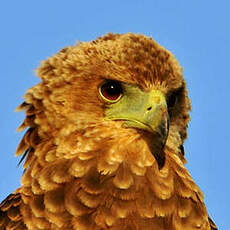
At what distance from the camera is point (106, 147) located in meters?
4.49

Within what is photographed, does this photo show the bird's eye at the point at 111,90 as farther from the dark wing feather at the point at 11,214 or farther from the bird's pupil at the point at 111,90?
the dark wing feather at the point at 11,214

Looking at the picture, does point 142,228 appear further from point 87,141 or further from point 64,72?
point 64,72

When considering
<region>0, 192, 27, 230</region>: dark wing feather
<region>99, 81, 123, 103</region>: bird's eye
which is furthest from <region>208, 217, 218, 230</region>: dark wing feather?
<region>0, 192, 27, 230</region>: dark wing feather

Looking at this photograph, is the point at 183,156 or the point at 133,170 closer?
the point at 133,170

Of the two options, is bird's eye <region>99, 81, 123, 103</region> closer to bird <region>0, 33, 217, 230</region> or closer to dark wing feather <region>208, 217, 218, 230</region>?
bird <region>0, 33, 217, 230</region>

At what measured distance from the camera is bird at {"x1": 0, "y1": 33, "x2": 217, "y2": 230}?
421 centimetres

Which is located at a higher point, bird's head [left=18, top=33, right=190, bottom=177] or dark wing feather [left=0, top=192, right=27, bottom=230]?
bird's head [left=18, top=33, right=190, bottom=177]

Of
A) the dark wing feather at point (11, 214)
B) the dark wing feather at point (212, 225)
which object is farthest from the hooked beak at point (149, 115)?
the dark wing feather at point (11, 214)

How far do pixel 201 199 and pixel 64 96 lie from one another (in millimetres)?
1579

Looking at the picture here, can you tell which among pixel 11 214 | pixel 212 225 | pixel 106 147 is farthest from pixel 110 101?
pixel 212 225

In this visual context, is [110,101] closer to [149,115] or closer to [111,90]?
[111,90]

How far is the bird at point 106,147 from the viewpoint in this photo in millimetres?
4215

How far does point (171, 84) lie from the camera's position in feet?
16.2

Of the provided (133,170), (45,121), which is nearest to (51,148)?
(45,121)
